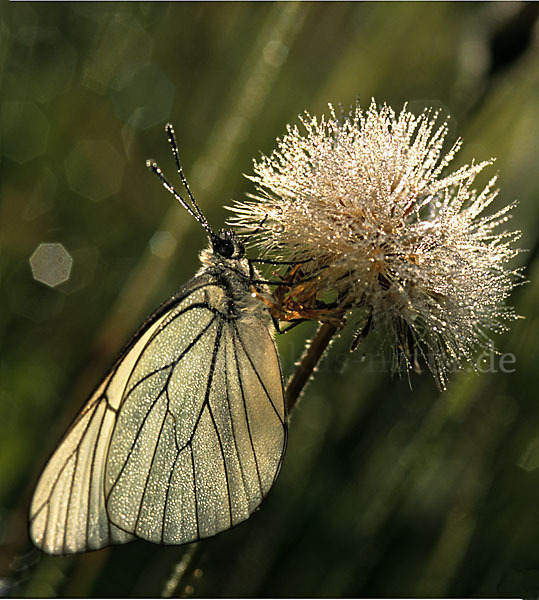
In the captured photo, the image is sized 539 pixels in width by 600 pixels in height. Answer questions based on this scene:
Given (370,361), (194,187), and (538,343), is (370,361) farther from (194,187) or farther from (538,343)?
(194,187)

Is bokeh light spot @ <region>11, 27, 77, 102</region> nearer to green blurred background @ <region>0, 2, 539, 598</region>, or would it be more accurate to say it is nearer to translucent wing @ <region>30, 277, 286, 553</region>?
green blurred background @ <region>0, 2, 539, 598</region>

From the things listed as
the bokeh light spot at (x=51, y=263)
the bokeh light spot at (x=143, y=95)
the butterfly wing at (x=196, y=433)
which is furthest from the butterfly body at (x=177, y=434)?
the bokeh light spot at (x=143, y=95)

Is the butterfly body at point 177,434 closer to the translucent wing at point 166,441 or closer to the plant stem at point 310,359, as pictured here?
the translucent wing at point 166,441

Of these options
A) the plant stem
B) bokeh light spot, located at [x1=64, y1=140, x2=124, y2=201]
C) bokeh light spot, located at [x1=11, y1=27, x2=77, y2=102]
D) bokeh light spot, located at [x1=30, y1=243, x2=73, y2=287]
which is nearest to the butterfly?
the plant stem

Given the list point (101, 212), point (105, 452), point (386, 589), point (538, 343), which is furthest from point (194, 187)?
point (386, 589)

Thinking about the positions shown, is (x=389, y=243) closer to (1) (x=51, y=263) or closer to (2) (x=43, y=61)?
(1) (x=51, y=263)

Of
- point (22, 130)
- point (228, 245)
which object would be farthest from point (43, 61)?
point (228, 245)
